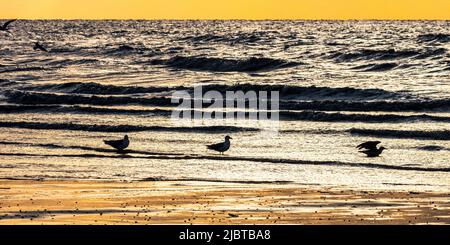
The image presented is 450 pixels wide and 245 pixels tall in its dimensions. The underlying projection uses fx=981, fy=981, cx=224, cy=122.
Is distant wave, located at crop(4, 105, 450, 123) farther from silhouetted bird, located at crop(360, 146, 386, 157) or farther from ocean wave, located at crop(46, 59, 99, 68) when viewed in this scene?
ocean wave, located at crop(46, 59, 99, 68)

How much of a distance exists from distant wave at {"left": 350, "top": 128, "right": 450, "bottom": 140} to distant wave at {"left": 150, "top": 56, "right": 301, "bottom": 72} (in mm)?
18617

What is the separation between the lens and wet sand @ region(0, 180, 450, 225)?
35.0 feet

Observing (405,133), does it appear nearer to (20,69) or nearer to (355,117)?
(355,117)

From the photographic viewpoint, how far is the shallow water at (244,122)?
1534 cm

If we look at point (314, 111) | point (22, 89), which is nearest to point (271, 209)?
point (314, 111)

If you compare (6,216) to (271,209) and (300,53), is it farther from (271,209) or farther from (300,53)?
(300,53)

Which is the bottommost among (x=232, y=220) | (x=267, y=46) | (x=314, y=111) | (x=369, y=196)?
(x=232, y=220)

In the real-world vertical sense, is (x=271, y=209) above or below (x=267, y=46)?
below

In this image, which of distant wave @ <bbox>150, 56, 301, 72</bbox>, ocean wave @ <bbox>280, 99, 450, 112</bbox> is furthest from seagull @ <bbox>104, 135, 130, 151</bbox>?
distant wave @ <bbox>150, 56, 301, 72</bbox>

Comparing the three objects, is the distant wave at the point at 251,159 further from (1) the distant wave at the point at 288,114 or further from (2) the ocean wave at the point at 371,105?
(2) the ocean wave at the point at 371,105

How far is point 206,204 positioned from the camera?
11.7 meters

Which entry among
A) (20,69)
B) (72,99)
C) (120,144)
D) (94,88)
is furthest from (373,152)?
(20,69)

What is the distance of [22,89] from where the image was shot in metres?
34.2

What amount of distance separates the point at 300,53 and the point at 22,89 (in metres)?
15.9
